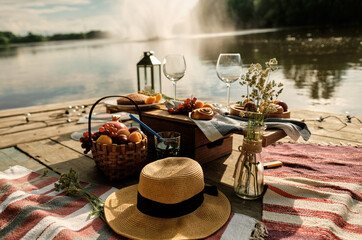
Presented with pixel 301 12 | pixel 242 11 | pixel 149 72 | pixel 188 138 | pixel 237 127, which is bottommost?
pixel 188 138

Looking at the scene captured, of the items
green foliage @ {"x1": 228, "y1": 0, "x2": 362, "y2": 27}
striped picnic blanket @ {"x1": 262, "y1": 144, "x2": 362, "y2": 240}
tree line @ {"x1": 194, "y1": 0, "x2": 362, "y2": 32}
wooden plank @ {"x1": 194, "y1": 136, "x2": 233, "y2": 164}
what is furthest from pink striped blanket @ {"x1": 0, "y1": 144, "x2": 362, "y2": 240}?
green foliage @ {"x1": 228, "y1": 0, "x2": 362, "y2": 27}

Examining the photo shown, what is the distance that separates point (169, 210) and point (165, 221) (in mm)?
53

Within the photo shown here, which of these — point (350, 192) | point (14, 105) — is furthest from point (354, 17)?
point (350, 192)

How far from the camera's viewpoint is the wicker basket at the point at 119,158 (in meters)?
1.85

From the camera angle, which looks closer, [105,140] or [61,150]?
[105,140]

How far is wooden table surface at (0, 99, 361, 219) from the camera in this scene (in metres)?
1.91

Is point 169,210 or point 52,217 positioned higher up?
point 169,210

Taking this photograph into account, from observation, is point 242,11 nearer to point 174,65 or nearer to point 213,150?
point 174,65

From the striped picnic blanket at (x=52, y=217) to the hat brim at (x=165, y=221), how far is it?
4 centimetres

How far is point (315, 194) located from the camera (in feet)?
5.70

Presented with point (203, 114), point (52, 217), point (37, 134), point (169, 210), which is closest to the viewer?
point (169, 210)

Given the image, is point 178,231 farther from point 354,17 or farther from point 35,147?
point 354,17

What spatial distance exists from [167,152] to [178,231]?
63 centimetres

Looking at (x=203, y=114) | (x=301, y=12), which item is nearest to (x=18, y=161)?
(x=203, y=114)
